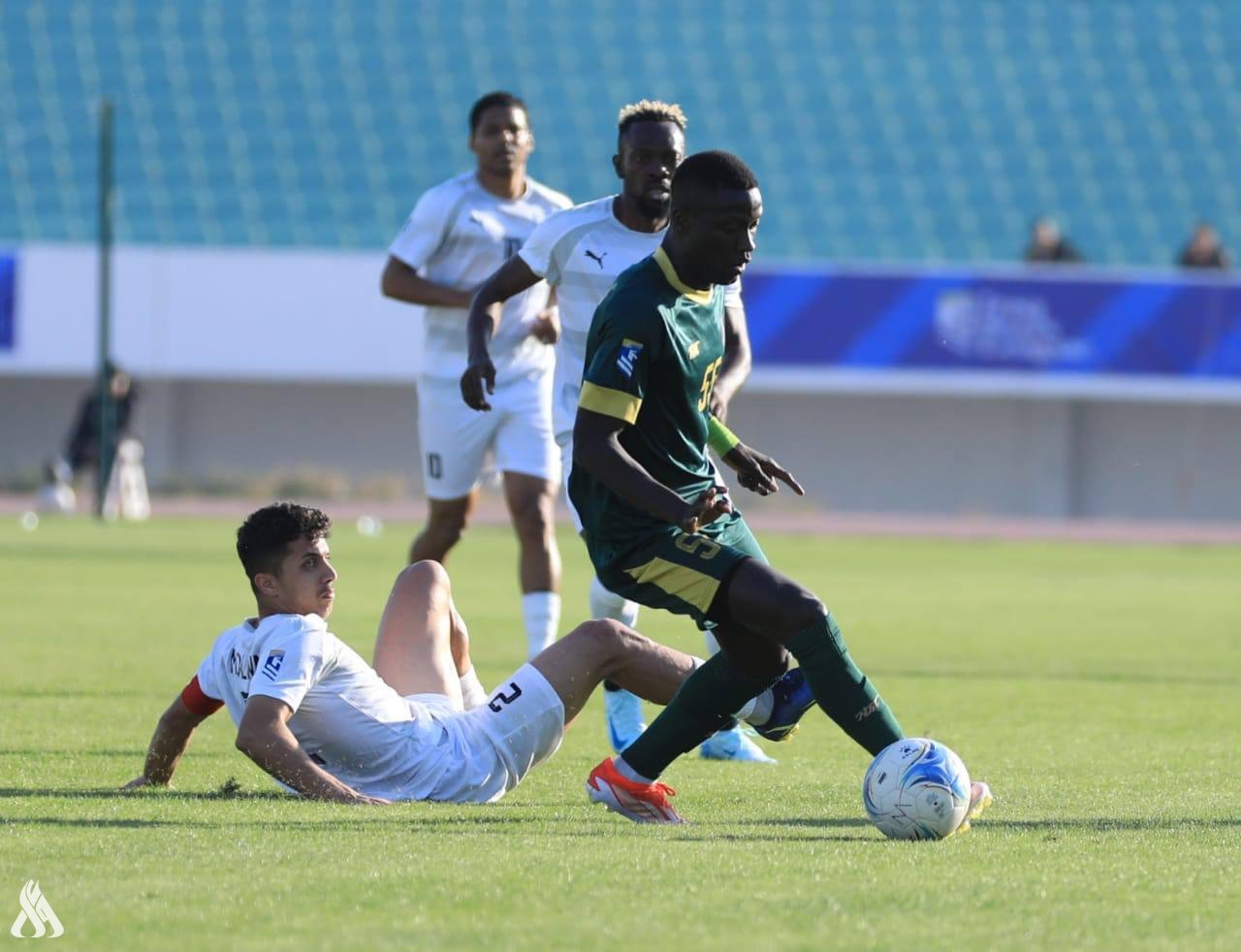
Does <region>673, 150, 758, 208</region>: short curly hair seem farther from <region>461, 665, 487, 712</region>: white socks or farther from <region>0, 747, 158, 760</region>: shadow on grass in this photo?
<region>0, 747, 158, 760</region>: shadow on grass

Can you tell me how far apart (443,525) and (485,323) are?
2.30 m

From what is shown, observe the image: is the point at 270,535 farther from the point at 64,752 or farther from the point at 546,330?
the point at 546,330

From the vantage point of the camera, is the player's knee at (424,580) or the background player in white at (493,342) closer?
the player's knee at (424,580)

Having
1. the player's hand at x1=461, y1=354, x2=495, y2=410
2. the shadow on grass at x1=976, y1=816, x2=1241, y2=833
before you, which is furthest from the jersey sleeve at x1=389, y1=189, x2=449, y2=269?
the shadow on grass at x1=976, y1=816, x2=1241, y2=833

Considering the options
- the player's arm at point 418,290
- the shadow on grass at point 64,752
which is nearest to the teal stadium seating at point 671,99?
the player's arm at point 418,290

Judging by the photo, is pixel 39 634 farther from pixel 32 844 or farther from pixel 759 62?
pixel 759 62

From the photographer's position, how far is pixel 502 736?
5.71 metres

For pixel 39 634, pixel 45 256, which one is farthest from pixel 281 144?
pixel 39 634

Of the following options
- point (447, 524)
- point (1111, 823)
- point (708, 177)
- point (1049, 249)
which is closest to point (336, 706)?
point (708, 177)

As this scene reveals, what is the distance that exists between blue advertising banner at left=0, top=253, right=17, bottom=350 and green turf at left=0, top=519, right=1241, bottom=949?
1523 centimetres

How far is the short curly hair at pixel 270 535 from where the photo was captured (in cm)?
551

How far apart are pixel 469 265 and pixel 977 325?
707 inches

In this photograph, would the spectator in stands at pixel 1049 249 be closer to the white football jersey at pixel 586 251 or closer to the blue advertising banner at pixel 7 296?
the blue advertising banner at pixel 7 296

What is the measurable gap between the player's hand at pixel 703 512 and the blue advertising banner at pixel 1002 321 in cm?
2102
